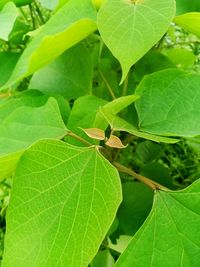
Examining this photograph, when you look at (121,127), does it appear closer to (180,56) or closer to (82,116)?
(82,116)

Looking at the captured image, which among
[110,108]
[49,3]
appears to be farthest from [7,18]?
[110,108]

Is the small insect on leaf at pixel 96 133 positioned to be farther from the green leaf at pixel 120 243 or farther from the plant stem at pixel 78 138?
the green leaf at pixel 120 243

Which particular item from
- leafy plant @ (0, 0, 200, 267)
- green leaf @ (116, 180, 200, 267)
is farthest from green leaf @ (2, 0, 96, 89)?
green leaf @ (116, 180, 200, 267)

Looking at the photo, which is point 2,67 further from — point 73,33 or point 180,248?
point 180,248

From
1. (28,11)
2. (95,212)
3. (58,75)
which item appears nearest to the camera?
(95,212)

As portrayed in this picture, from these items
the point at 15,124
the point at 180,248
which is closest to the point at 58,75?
the point at 15,124

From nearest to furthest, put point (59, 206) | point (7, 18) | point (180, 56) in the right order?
point (59, 206) → point (7, 18) → point (180, 56)
